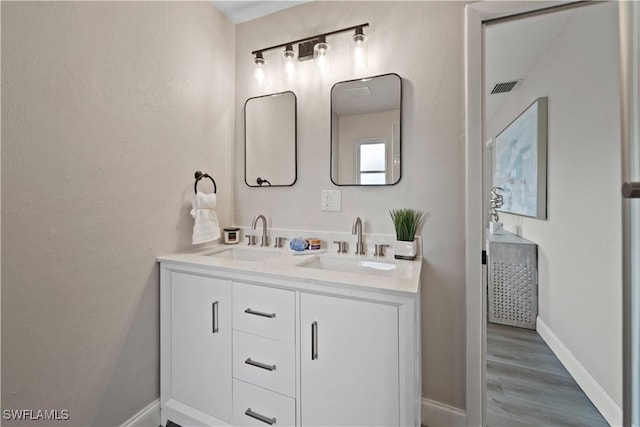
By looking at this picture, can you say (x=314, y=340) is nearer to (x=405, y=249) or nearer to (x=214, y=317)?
(x=214, y=317)

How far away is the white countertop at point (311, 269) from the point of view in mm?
998

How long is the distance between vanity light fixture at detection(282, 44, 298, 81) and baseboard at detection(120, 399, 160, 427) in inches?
81.6

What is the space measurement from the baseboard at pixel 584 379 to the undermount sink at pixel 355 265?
74 centimetres

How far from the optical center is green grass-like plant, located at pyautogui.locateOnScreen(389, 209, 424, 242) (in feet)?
4.69

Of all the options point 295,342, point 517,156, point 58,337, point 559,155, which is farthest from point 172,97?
point 559,155

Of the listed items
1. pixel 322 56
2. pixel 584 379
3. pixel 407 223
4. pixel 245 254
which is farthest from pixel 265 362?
pixel 322 56

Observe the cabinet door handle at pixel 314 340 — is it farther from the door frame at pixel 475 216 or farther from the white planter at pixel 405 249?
the door frame at pixel 475 216

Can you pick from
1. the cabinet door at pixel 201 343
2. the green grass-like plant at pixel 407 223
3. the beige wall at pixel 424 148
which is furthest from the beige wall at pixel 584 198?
the cabinet door at pixel 201 343

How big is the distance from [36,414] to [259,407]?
2.71 ft

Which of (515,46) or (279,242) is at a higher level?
(515,46)

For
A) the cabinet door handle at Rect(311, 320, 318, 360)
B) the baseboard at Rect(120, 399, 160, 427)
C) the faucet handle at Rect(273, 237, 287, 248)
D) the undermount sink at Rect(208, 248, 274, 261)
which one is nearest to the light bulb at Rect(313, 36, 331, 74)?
the faucet handle at Rect(273, 237, 287, 248)

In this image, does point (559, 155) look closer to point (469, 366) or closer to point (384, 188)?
point (384, 188)

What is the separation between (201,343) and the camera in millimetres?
1329

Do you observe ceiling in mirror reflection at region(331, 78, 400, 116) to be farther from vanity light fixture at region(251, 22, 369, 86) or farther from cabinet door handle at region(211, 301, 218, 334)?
cabinet door handle at region(211, 301, 218, 334)
